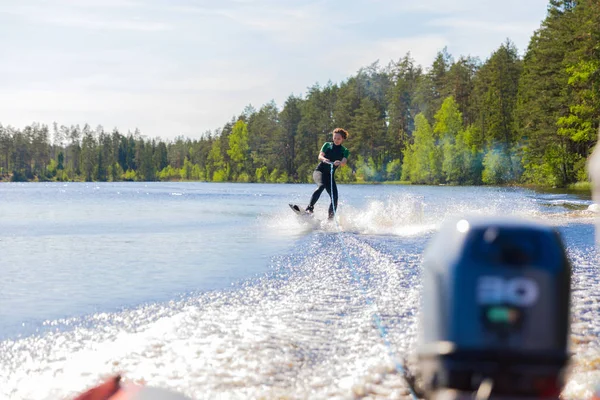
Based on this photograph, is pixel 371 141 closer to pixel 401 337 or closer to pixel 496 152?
pixel 496 152

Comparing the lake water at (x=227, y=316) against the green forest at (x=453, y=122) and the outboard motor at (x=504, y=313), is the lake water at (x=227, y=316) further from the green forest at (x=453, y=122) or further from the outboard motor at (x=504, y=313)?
the green forest at (x=453, y=122)

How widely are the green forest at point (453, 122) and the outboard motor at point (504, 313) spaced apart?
46.8 m

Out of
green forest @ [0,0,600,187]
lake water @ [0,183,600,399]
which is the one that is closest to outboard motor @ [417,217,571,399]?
lake water @ [0,183,600,399]

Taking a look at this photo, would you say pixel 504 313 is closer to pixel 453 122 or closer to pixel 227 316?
pixel 227 316

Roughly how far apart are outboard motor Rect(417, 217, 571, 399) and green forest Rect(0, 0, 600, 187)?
154ft

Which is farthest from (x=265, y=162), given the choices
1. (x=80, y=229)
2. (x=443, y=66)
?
(x=80, y=229)

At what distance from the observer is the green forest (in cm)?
5025

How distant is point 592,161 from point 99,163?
7121 inches

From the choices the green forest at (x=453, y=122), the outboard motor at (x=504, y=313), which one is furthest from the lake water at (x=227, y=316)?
the green forest at (x=453, y=122)

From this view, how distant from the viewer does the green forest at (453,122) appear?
165ft

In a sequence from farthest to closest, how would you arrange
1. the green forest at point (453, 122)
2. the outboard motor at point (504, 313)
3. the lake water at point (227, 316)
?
the green forest at point (453, 122) < the lake water at point (227, 316) < the outboard motor at point (504, 313)

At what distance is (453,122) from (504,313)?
281 feet

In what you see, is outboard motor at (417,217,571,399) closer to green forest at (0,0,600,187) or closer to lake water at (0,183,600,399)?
lake water at (0,183,600,399)

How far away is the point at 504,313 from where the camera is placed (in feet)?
4.94
